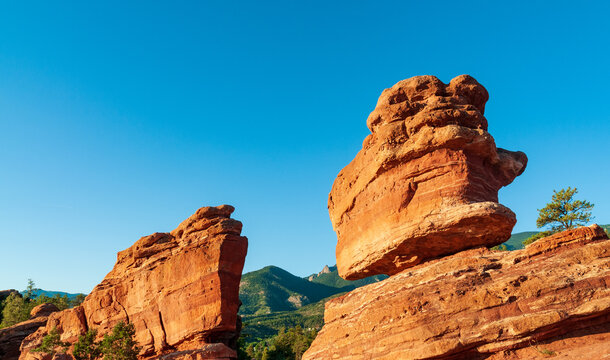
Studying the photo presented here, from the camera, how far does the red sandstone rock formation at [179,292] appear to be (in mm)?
32406

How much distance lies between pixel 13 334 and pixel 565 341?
6286cm

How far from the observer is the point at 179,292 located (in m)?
34.9

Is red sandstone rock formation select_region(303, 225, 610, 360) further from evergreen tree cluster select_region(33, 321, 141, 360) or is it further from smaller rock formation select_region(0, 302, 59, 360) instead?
smaller rock formation select_region(0, 302, 59, 360)

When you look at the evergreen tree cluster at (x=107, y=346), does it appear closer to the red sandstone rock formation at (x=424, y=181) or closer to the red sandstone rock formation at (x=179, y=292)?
the red sandstone rock formation at (x=179, y=292)

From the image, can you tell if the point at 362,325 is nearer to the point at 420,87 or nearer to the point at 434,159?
the point at 434,159

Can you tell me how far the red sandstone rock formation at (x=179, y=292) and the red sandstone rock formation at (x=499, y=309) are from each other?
1731 centimetres

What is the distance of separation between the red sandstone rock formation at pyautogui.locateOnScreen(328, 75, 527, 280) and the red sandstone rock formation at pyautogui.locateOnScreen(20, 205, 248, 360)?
13.2m

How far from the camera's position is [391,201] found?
21016mm

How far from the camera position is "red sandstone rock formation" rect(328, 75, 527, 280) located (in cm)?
1881

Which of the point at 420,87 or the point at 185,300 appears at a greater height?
the point at 420,87

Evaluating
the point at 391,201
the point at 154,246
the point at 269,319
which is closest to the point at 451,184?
the point at 391,201

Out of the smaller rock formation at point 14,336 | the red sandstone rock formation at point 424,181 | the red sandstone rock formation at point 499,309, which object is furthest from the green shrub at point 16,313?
the red sandstone rock formation at point 499,309

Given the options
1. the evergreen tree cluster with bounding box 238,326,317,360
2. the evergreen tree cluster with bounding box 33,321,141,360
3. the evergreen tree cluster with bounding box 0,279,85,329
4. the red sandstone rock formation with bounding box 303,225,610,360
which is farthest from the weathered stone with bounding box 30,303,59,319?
the red sandstone rock formation with bounding box 303,225,610,360

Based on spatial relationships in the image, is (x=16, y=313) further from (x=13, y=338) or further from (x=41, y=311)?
(x=13, y=338)
